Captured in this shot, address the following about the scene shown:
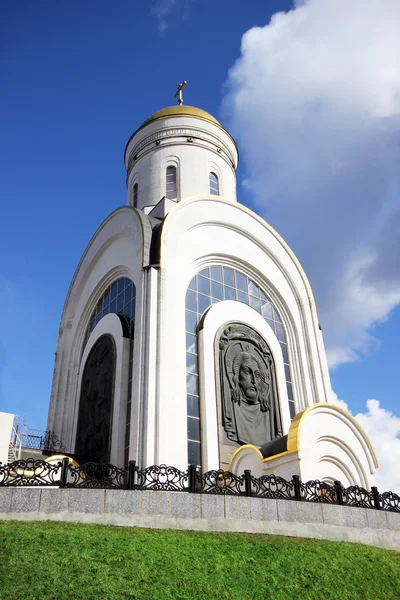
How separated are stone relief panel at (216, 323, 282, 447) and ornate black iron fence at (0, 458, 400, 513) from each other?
3.84 metres

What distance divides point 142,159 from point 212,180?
2.98 m

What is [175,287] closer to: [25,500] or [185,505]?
[185,505]

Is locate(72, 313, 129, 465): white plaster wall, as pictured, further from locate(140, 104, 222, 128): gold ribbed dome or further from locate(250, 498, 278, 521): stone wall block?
locate(140, 104, 222, 128): gold ribbed dome

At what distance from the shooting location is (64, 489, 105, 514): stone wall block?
848 cm

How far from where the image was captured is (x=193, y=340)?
15.5 metres

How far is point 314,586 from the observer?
7117 millimetres

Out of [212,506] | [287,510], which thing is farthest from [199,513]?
[287,510]

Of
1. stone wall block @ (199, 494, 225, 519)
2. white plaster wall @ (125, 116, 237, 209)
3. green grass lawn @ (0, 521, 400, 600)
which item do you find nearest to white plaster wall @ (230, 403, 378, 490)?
stone wall block @ (199, 494, 225, 519)

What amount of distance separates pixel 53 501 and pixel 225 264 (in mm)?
10784

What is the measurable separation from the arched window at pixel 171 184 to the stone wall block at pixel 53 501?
13888mm

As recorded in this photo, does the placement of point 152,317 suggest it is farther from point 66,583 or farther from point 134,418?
point 66,583

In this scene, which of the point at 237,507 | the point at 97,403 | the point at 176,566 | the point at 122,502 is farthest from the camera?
the point at 97,403

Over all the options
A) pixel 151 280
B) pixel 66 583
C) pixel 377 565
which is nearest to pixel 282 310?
pixel 151 280

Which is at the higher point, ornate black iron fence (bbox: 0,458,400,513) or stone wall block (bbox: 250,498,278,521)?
ornate black iron fence (bbox: 0,458,400,513)
